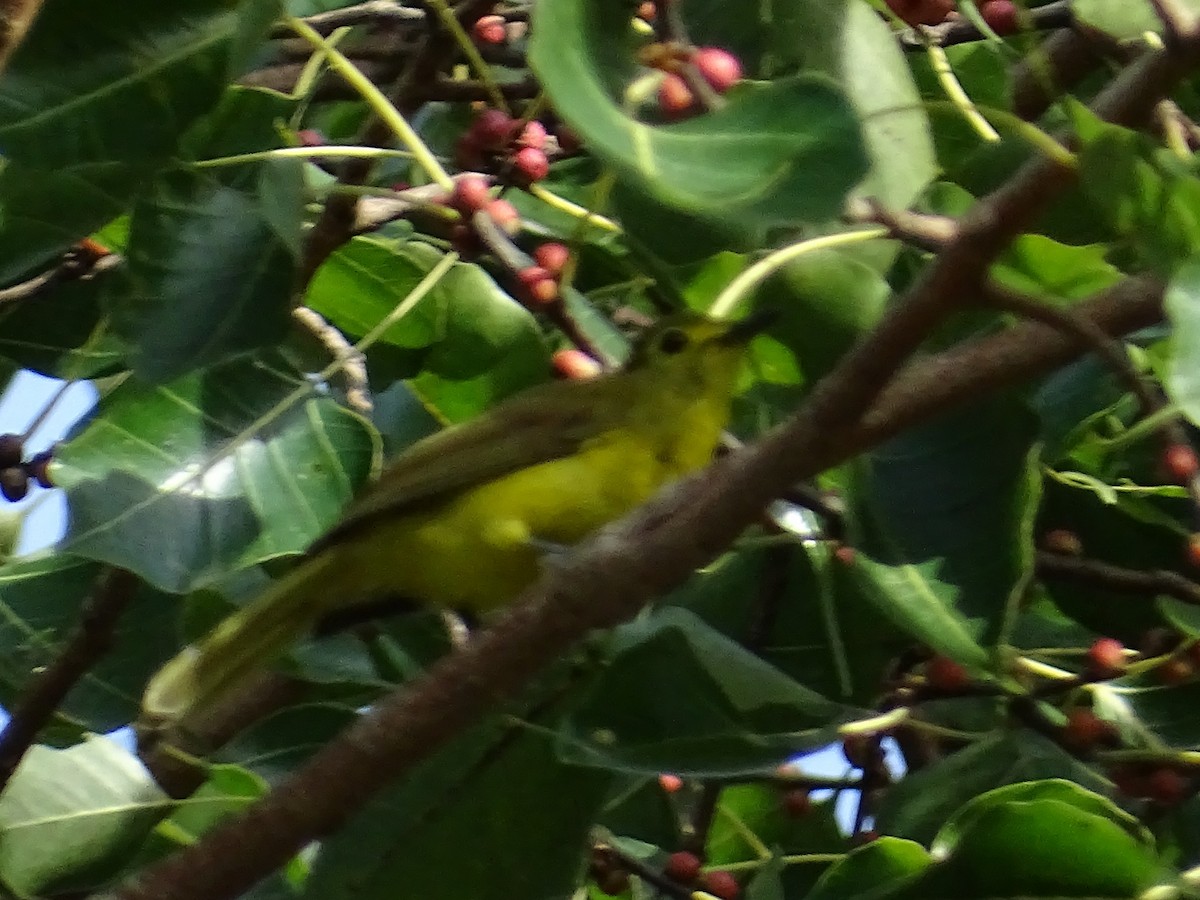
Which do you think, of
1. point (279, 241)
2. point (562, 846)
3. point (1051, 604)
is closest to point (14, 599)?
point (279, 241)

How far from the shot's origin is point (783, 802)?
91.7 inches

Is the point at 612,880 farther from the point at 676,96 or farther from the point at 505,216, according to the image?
the point at 676,96

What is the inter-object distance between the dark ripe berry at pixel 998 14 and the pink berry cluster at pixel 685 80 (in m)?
0.42

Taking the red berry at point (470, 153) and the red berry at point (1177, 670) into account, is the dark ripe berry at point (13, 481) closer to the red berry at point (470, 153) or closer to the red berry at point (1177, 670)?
the red berry at point (470, 153)

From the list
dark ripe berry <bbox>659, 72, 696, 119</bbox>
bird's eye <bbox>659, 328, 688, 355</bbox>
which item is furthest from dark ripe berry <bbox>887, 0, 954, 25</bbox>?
bird's eye <bbox>659, 328, 688, 355</bbox>

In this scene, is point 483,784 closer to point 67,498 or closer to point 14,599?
point 67,498

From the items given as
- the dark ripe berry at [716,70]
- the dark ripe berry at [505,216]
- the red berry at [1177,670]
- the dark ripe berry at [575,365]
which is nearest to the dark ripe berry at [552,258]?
the dark ripe berry at [505,216]

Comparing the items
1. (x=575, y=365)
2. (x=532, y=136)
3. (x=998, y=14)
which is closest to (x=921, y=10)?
(x=998, y=14)

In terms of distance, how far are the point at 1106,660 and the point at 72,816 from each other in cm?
113

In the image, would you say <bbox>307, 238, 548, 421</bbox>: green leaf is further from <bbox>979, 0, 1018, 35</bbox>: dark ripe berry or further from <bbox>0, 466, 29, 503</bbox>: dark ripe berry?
<bbox>979, 0, 1018, 35</bbox>: dark ripe berry

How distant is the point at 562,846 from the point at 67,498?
0.63 m

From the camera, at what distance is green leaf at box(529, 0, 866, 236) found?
1.03 meters

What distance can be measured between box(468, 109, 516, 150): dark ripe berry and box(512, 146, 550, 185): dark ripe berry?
0.08 feet

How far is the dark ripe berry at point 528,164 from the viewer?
1820mm
